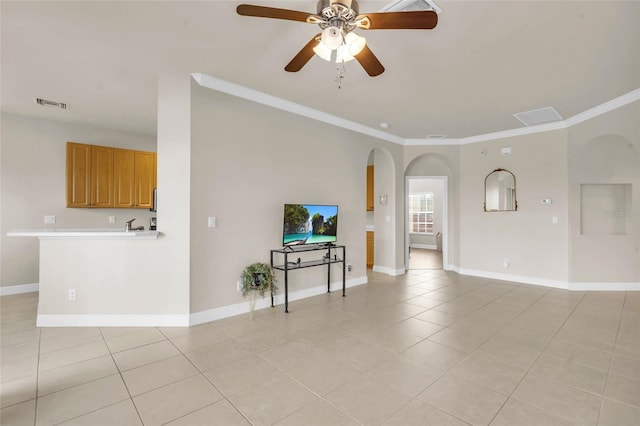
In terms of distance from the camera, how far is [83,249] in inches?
137

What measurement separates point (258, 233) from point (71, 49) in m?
2.68

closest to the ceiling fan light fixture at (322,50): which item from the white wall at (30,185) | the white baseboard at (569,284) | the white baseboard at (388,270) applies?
the white baseboard at (388,270)

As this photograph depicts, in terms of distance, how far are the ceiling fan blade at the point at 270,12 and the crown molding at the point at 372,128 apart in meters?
Answer: 1.85

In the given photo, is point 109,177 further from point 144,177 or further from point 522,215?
point 522,215

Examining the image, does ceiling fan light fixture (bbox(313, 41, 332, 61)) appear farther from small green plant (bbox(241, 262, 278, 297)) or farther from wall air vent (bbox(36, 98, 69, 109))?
wall air vent (bbox(36, 98, 69, 109))

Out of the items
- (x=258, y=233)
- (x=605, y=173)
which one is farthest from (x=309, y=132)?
(x=605, y=173)

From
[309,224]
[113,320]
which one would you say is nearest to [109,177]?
[113,320]

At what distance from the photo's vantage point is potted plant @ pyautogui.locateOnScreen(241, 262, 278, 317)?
12.4 feet

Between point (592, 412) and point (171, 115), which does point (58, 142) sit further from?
point (592, 412)

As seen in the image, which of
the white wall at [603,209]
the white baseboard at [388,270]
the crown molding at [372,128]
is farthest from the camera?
the white baseboard at [388,270]

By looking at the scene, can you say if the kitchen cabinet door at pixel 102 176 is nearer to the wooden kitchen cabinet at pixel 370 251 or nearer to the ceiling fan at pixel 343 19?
the ceiling fan at pixel 343 19

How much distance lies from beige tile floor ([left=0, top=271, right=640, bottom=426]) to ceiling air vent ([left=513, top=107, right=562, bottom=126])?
2.89m

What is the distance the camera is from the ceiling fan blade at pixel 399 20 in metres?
1.83

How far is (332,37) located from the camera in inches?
77.4
